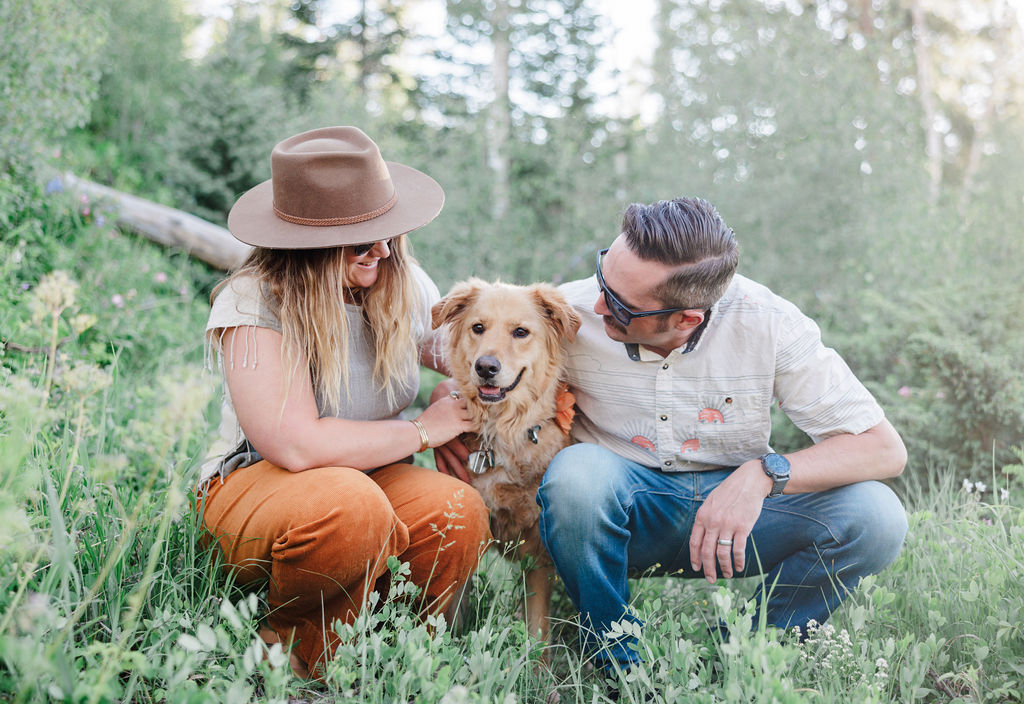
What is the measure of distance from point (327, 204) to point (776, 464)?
1.54m

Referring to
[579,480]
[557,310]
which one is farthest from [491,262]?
[579,480]

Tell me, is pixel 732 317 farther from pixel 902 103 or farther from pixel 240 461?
pixel 902 103

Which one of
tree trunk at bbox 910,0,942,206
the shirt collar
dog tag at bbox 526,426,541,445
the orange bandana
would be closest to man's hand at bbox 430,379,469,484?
dog tag at bbox 526,426,541,445

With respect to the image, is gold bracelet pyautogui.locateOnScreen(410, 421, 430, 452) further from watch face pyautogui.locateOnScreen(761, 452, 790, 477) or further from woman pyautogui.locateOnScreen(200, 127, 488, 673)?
watch face pyautogui.locateOnScreen(761, 452, 790, 477)

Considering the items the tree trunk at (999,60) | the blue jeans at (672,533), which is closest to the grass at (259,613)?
the blue jeans at (672,533)

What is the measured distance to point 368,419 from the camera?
237cm

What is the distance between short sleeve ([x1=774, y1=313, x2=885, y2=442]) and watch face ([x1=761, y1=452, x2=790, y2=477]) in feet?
0.61

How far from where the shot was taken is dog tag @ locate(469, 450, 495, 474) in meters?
2.53

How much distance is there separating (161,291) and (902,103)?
6627 millimetres

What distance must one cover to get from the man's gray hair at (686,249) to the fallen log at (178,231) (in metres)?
3.91

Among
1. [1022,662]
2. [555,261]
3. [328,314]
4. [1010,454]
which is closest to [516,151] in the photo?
[555,261]

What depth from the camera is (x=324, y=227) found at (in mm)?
2072

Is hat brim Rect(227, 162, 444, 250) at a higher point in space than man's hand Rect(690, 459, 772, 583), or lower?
higher

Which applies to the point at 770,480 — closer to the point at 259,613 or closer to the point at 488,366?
the point at 488,366
